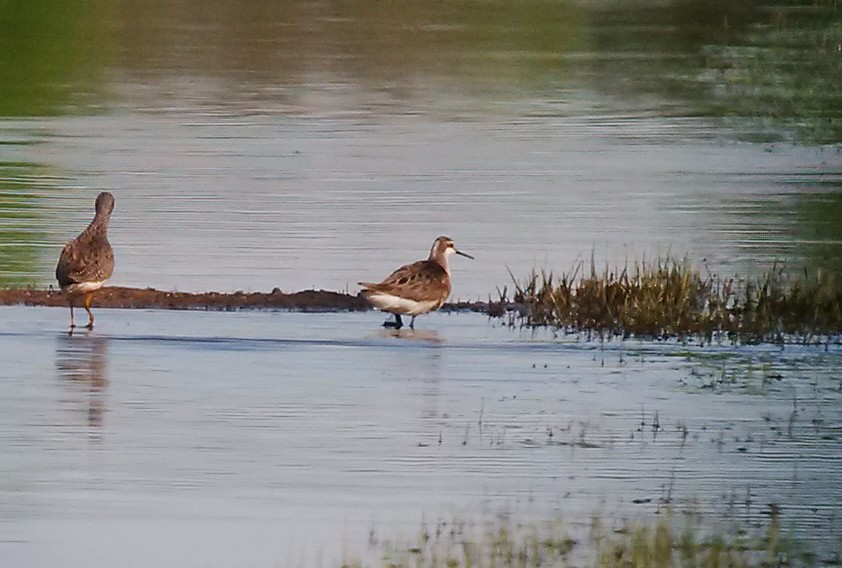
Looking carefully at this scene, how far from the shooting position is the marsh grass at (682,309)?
16.9 metres

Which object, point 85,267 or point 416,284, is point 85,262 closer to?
point 85,267

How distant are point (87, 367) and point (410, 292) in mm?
2998

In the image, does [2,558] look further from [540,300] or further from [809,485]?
[540,300]

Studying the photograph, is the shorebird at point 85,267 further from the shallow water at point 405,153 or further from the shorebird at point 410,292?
the shorebird at point 410,292

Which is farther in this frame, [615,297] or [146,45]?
[146,45]

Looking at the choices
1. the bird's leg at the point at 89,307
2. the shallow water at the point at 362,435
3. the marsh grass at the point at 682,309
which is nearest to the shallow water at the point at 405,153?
the bird's leg at the point at 89,307

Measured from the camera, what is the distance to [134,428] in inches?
516

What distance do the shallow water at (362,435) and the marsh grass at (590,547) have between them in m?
0.21

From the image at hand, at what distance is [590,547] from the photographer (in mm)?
10383

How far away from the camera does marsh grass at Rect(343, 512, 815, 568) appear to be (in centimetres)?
995

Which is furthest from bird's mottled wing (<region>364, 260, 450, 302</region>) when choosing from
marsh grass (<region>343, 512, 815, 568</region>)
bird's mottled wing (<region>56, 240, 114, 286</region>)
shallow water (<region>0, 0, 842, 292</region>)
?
marsh grass (<region>343, 512, 815, 568</region>)

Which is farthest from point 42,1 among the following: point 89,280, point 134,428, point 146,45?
point 134,428

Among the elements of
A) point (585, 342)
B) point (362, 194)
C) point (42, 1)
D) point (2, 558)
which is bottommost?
point (2, 558)

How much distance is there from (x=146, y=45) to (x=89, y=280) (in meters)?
35.9
